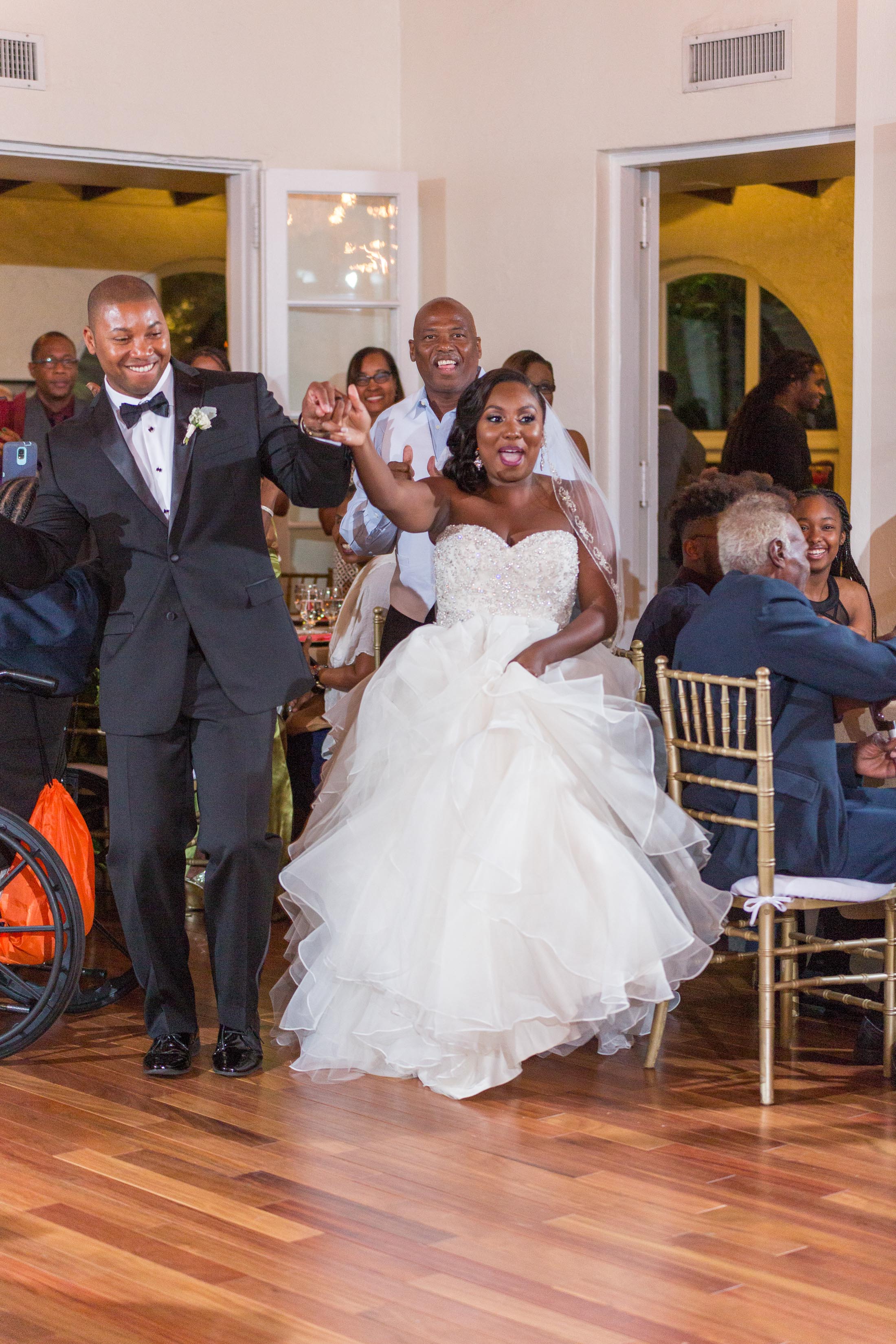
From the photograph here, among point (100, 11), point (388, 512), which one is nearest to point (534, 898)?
point (388, 512)

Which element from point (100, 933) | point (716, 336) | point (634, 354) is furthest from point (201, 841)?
point (716, 336)

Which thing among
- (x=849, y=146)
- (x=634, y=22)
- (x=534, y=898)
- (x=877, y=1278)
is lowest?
(x=877, y=1278)

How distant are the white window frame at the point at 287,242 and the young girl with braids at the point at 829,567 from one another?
239 cm

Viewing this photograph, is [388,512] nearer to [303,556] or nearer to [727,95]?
[727,95]

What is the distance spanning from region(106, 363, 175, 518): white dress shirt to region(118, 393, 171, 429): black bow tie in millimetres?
11

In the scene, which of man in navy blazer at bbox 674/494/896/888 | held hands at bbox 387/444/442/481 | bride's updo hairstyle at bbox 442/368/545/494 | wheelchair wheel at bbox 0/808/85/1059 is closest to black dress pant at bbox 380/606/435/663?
held hands at bbox 387/444/442/481

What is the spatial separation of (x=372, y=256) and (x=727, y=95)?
1643 millimetres

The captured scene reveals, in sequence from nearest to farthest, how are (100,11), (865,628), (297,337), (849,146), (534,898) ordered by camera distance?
(534,898)
(865,628)
(849,146)
(100,11)
(297,337)

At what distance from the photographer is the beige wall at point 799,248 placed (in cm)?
1016

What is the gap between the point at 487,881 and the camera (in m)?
3.42

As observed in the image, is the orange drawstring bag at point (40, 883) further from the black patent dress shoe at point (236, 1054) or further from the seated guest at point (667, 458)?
the seated guest at point (667, 458)

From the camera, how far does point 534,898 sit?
343cm

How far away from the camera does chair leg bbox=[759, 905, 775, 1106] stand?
3467 mm

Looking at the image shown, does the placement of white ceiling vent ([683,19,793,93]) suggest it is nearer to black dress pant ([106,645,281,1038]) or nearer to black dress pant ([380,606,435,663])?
black dress pant ([380,606,435,663])
